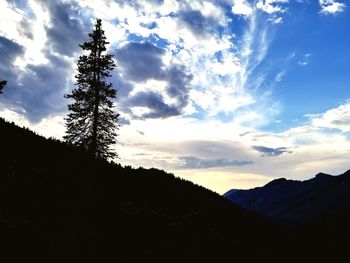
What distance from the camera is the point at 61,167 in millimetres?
13430

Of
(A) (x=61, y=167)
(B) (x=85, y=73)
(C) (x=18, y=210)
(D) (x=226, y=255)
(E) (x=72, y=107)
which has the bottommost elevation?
(D) (x=226, y=255)

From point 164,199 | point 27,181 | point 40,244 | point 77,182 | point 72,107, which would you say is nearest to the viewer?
point 40,244

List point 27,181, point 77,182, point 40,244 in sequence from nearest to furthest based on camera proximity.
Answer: point 40,244 → point 27,181 → point 77,182

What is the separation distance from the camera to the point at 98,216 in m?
10.6

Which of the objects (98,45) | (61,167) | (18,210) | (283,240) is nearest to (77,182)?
(61,167)

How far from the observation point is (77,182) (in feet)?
41.5

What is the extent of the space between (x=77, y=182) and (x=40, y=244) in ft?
16.1

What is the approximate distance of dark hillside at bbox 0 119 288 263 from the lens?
8297 mm

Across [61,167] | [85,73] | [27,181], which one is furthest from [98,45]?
[27,181]

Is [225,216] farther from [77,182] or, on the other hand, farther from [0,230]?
[0,230]

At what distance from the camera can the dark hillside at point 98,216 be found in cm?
830

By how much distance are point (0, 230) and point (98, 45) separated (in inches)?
989

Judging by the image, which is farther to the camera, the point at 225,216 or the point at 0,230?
the point at 225,216

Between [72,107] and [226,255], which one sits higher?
[72,107]
